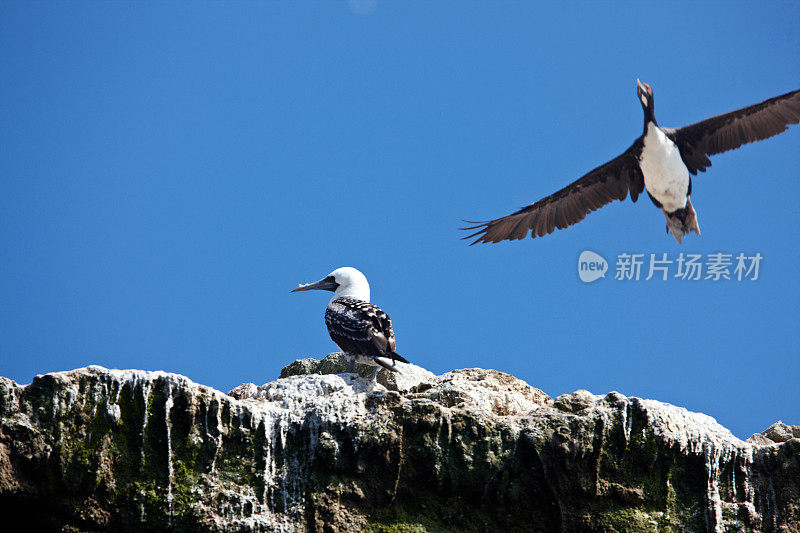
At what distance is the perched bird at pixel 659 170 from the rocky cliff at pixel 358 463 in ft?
19.0

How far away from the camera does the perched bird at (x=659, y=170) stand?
13086mm

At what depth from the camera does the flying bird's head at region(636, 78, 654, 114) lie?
45.0 ft

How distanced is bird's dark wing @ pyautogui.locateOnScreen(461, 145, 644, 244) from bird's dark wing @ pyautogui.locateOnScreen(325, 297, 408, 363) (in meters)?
4.81

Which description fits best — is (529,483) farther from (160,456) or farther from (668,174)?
(668,174)

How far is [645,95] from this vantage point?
45.3 feet

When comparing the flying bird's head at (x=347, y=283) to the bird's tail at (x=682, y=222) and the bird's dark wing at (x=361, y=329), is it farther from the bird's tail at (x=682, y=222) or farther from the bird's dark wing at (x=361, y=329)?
the bird's tail at (x=682, y=222)

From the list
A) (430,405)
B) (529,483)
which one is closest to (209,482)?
(430,405)

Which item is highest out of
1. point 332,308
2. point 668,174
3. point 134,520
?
point 668,174

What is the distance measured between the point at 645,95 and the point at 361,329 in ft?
23.9

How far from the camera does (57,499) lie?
783 centimetres

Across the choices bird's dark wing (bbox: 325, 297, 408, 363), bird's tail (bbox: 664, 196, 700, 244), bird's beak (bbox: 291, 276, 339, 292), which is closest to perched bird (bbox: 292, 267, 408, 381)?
bird's dark wing (bbox: 325, 297, 408, 363)

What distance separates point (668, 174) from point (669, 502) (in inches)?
256

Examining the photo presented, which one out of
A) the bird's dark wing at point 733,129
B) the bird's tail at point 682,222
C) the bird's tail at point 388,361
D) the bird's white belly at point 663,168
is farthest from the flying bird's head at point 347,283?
the bird's tail at point 682,222

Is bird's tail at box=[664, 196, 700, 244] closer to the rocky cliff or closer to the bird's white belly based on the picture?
the bird's white belly
